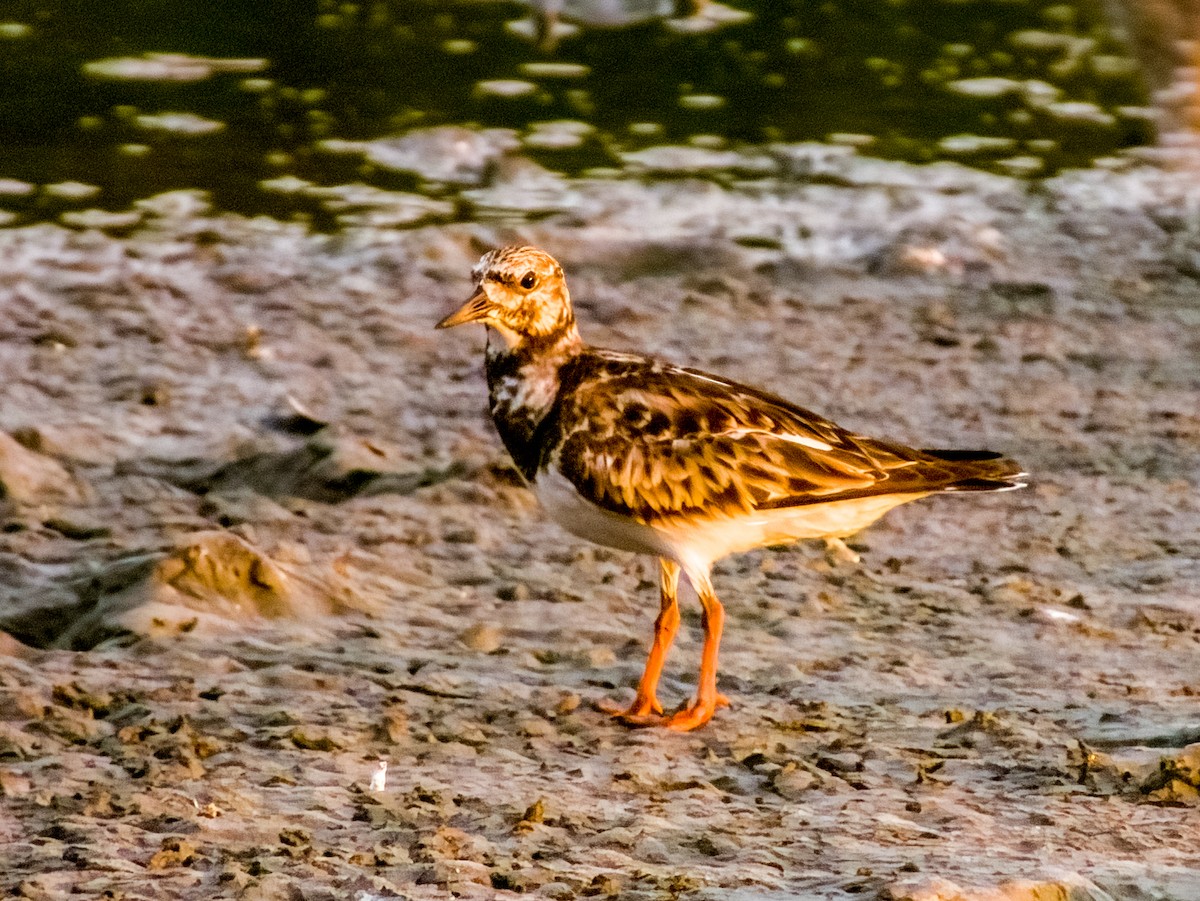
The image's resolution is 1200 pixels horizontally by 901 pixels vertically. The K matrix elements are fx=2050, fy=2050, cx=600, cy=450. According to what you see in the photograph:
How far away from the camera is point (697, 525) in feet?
18.7

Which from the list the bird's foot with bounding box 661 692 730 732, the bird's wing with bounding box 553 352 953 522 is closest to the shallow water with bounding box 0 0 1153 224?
the bird's wing with bounding box 553 352 953 522

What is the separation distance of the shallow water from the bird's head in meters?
5.93

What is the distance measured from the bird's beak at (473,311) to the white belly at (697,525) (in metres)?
0.51

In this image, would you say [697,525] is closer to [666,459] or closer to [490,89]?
[666,459]

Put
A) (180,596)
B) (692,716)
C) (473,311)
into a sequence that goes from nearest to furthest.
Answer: (692,716)
(473,311)
(180,596)

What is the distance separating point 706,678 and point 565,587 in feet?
4.04

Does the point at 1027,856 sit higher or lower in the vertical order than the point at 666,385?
lower

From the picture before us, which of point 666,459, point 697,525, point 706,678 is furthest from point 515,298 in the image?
point 706,678

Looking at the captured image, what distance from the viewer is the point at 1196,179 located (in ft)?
43.2

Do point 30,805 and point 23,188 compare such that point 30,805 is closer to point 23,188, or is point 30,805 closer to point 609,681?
point 609,681

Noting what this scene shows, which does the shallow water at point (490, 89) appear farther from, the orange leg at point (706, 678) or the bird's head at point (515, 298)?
the orange leg at point (706, 678)

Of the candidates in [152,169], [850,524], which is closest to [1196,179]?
[152,169]

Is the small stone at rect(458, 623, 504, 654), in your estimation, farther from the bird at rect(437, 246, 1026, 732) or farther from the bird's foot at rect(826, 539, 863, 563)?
the bird's foot at rect(826, 539, 863, 563)

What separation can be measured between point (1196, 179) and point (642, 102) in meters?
3.67
